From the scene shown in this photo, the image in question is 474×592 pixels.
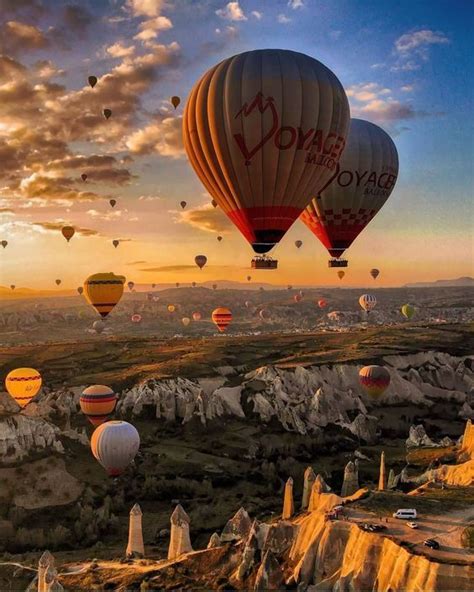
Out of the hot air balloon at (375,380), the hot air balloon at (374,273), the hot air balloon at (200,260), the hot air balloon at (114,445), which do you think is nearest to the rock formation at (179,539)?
the hot air balloon at (114,445)

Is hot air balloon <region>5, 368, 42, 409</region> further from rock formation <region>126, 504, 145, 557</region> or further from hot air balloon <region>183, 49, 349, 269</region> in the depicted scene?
hot air balloon <region>183, 49, 349, 269</region>

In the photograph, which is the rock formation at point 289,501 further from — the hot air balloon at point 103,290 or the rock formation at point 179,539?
the hot air balloon at point 103,290

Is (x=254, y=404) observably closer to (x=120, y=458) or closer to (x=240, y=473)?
(x=240, y=473)

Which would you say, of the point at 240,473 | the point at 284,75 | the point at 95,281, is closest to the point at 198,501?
the point at 240,473

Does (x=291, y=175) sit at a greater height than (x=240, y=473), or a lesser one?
greater

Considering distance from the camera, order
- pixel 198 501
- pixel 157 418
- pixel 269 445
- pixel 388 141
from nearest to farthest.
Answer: pixel 388 141 < pixel 198 501 < pixel 269 445 < pixel 157 418

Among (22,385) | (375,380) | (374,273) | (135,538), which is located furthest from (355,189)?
(374,273)

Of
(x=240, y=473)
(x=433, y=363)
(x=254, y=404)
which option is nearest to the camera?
(x=240, y=473)

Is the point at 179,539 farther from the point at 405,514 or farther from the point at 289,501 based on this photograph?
the point at 405,514
